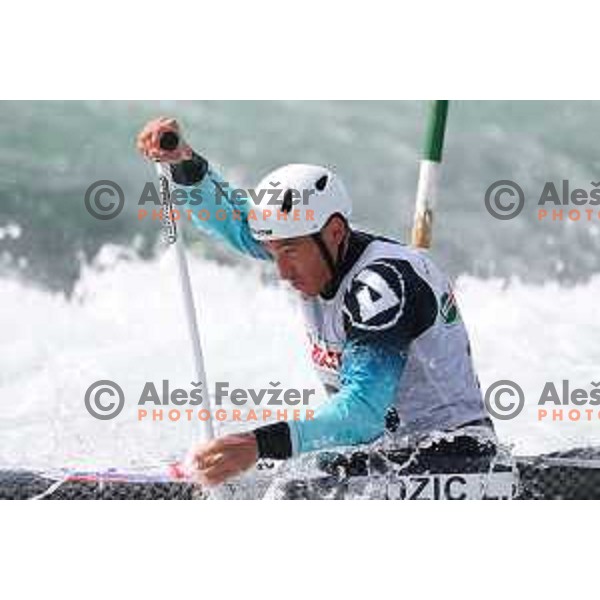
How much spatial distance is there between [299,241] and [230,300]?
3.08ft

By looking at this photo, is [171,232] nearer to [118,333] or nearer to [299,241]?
[299,241]

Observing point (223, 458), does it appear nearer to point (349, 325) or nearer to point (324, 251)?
point (349, 325)

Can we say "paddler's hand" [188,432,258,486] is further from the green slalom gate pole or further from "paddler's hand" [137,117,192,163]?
the green slalom gate pole

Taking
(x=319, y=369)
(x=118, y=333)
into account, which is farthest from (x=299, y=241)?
(x=118, y=333)

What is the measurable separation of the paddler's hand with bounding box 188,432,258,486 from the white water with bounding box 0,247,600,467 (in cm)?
115

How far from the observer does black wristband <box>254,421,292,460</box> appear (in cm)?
219

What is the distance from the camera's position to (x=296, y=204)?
244cm

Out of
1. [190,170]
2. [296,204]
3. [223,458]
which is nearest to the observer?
[223,458]

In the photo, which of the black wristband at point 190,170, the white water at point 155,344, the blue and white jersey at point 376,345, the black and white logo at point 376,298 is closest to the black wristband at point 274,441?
the blue and white jersey at point 376,345

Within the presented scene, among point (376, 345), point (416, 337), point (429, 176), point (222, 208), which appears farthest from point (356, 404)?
point (429, 176)

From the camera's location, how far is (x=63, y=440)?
335 cm

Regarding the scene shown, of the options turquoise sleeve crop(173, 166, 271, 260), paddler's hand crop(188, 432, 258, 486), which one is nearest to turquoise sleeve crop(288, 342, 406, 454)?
paddler's hand crop(188, 432, 258, 486)

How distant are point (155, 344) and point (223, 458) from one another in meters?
1.26
